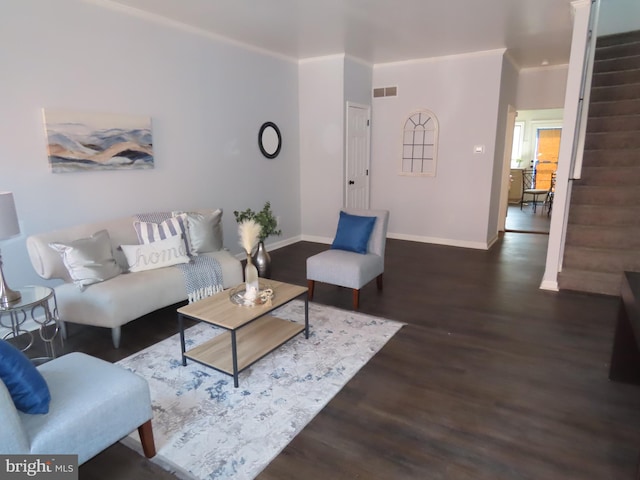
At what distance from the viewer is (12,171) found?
3.17 m

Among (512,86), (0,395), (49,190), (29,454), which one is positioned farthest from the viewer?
(512,86)

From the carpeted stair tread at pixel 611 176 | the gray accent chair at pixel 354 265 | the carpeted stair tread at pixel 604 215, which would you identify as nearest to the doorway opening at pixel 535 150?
the carpeted stair tread at pixel 611 176

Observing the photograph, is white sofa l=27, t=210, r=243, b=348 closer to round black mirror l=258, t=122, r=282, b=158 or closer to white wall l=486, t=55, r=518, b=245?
round black mirror l=258, t=122, r=282, b=158

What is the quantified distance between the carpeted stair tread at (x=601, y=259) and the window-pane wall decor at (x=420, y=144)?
2452 millimetres

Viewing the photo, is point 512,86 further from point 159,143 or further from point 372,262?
point 159,143

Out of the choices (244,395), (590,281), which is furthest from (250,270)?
(590,281)

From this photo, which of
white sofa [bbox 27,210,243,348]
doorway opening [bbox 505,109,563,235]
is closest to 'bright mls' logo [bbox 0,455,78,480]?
white sofa [bbox 27,210,243,348]

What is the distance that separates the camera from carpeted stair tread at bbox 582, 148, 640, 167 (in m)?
4.49

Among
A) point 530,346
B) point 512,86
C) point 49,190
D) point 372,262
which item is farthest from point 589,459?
point 512,86

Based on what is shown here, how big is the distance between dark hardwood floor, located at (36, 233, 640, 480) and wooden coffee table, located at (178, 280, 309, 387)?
60 centimetres

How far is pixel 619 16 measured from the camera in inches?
220

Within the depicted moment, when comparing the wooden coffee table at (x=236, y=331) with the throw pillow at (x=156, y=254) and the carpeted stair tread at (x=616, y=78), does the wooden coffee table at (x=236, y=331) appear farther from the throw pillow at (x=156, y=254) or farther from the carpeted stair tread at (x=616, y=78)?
the carpeted stair tread at (x=616, y=78)

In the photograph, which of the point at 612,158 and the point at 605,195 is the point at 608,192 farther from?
the point at 612,158

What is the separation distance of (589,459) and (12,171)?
417 cm
